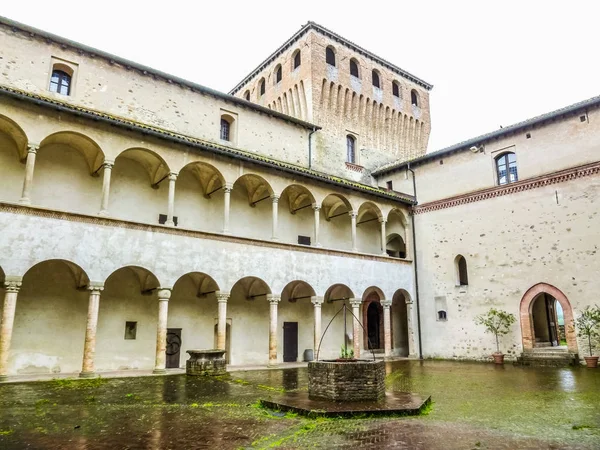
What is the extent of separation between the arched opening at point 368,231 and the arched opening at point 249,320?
7.18 meters

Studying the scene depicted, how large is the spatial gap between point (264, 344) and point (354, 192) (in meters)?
8.69

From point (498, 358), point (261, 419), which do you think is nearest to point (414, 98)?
point (498, 358)

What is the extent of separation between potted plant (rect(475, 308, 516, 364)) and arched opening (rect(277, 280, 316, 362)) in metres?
8.40

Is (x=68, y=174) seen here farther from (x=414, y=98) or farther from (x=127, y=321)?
(x=414, y=98)

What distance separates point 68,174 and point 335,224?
1361 cm

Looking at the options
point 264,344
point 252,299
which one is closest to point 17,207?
point 252,299

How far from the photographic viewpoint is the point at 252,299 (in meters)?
21.8

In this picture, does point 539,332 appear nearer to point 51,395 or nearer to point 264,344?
point 264,344

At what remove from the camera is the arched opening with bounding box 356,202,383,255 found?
2670cm

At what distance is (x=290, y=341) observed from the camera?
23.1m

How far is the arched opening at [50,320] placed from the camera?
52.2ft

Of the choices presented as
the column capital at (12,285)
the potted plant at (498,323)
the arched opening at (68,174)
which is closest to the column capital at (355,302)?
the potted plant at (498,323)

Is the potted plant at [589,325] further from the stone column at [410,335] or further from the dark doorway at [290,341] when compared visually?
the dark doorway at [290,341]

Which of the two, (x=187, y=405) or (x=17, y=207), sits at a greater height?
(x=17, y=207)
